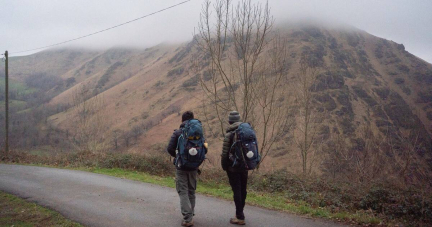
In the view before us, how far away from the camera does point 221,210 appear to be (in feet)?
21.5

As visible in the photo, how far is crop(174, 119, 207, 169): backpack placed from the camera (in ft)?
16.6

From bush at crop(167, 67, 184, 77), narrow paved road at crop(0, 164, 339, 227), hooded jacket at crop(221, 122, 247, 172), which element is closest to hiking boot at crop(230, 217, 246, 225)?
narrow paved road at crop(0, 164, 339, 227)

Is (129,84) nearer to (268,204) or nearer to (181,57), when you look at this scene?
(181,57)

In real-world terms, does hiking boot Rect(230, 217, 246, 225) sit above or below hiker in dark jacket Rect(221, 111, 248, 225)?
below

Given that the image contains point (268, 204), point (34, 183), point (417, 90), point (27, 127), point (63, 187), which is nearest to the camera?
point (268, 204)

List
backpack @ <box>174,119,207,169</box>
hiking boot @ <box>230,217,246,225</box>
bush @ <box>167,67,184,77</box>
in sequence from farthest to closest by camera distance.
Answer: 1. bush @ <box>167,67,184,77</box>
2. hiking boot @ <box>230,217,246,225</box>
3. backpack @ <box>174,119,207,169</box>

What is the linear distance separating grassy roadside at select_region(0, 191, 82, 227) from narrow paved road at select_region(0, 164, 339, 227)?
20 cm

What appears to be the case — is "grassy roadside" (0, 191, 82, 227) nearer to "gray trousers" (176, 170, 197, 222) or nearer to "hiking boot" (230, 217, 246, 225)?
"gray trousers" (176, 170, 197, 222)

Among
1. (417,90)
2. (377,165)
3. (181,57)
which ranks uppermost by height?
(181,57)

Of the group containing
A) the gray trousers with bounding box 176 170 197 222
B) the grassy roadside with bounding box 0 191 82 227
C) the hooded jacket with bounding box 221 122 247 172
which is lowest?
the grassy roadside with bounding box 0 191 82 227

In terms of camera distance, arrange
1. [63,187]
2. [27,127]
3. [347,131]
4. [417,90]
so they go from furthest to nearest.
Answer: [27,127], [417,90], [347,131], [63,187]

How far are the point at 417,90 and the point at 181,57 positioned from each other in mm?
57860

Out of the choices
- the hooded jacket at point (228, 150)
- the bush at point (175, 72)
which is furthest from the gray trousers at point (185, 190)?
the bush at point (175, 72)

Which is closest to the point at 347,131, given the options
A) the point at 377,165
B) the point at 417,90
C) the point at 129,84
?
the point at 417,90
